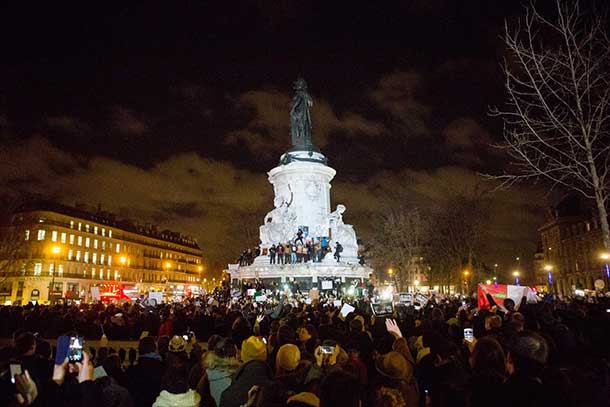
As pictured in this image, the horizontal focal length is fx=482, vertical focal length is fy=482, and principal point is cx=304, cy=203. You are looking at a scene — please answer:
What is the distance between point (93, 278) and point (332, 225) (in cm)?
6465

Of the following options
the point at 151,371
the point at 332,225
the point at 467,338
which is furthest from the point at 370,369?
the point at 332,225

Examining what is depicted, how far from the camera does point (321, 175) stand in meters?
45.8

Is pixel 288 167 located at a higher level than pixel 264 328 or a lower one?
higher

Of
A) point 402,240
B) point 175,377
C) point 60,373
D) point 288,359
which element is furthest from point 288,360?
point 402,240

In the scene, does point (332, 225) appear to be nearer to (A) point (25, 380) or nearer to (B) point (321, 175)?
(B) point (321, 175)

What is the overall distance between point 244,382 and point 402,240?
172 feet

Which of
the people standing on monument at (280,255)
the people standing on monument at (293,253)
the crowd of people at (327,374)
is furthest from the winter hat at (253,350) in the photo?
the people standing on monument at (280,255)

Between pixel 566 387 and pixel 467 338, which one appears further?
pixel 467 338

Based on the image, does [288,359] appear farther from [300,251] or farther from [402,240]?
[402,240]

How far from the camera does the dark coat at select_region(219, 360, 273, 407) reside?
17.4ft

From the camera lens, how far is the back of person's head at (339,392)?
3.85 meters

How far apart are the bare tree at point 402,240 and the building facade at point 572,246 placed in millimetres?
31942

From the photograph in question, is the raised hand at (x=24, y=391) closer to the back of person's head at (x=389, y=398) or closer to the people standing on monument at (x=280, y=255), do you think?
the back of person's head at (x=389, y=398)

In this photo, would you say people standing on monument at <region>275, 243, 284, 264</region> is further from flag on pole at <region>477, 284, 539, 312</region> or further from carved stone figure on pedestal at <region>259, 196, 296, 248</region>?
flag on pole at <region>477, 284, 539, 312</region>
